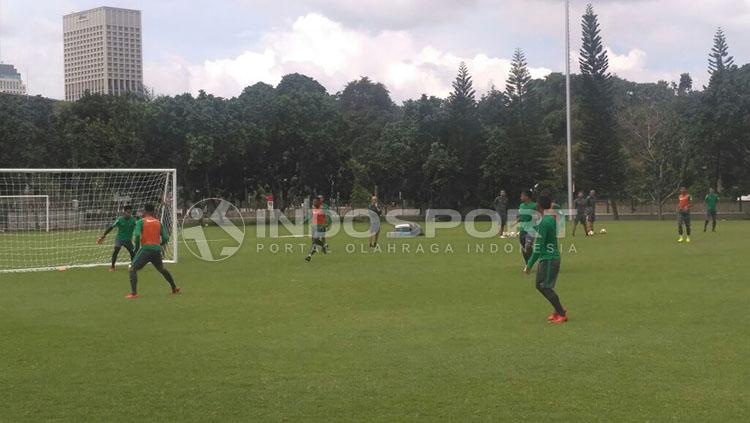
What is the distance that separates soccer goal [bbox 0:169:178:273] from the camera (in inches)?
867

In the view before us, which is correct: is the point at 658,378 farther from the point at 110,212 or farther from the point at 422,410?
the point at 110,212

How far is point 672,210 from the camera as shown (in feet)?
185

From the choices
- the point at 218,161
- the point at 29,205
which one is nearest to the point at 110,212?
the point at 29,205

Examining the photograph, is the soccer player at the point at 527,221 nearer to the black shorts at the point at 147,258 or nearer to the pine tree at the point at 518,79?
the black shorts at the point at 147,258

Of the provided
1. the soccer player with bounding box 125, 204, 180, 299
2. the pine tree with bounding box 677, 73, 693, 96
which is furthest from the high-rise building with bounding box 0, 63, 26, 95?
the soccer player with bounding box 125, 204, 180, 299

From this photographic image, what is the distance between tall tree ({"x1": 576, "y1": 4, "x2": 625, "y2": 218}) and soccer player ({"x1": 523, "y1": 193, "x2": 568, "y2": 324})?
41843 mm

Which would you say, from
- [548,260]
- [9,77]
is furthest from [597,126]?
[9,77]

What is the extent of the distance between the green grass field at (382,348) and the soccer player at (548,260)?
318 mm

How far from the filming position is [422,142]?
184 ft

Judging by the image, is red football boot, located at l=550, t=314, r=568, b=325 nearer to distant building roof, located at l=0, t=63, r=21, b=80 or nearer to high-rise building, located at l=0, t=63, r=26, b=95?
high-rise building, located at l=0, t=63, r=26, b=95

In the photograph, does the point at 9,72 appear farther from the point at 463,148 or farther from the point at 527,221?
the point at 527,221

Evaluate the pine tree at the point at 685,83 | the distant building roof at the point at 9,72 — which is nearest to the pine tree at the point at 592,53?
the pine tree at the point at 685,83

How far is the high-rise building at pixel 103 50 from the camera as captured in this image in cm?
9762

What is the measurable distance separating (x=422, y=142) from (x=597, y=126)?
12737 mm
